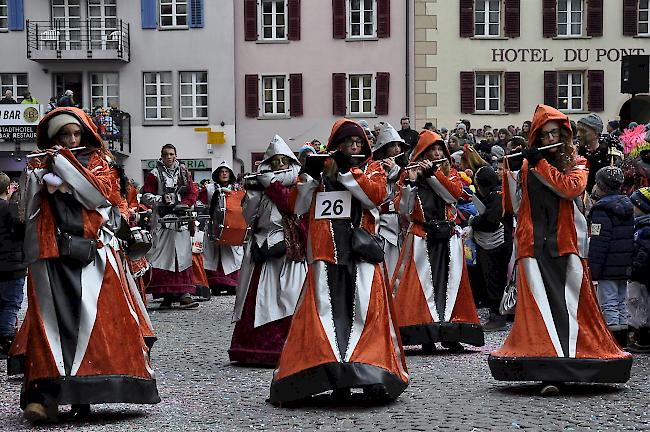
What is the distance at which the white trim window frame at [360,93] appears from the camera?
46984mm

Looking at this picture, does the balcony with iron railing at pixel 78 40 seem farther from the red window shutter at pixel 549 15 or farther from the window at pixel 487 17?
the red window shutter at pixel 549 15

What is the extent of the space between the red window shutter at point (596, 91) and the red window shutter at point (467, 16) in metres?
4.04

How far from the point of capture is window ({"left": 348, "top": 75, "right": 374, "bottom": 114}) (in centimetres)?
4700

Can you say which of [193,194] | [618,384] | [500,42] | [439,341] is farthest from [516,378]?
[500,42]

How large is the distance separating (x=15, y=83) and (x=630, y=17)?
20.2 m

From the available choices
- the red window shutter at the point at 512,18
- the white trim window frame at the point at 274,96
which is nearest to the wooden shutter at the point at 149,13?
the white trim window frame at the point at 274,96

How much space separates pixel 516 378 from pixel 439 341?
10.9 ft

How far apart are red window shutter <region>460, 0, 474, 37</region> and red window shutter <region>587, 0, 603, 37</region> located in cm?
369

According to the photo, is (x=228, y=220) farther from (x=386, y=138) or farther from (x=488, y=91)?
(x=488, y=91)

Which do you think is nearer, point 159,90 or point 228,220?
point 228,220

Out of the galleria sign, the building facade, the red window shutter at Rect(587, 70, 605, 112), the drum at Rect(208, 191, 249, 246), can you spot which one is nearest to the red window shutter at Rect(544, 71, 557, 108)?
the galleria sign

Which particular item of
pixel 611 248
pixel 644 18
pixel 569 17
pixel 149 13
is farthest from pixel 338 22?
pixel 611 248

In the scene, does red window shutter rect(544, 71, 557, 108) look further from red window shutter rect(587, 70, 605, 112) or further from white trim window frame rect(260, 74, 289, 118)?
white trim window frame rect(260, 74, 289, 118)

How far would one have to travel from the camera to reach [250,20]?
4750cm
